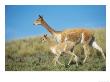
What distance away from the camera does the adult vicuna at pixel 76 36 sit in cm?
323

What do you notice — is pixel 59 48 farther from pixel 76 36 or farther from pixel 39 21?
pixel 39 21

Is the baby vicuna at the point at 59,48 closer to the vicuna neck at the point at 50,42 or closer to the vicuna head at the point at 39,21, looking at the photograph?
the vicuna neck at the point at 50,42

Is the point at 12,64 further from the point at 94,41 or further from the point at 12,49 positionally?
the point at 94,41

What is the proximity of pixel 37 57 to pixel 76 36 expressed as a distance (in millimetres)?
466

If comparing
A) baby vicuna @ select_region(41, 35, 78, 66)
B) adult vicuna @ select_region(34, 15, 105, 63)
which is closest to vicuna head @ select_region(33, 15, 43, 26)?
adult vicuna @ select_region(34, 15, 105, 63)

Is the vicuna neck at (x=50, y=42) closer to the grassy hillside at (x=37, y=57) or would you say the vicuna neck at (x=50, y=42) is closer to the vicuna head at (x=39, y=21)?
the grassy hillside at (x=37, y=57)

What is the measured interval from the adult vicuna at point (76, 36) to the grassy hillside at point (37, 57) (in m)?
0.04

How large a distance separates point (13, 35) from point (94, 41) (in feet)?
2.77

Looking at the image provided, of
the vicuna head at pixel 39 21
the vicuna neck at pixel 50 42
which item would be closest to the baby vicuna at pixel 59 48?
the vicuna neck at pixel 50 42

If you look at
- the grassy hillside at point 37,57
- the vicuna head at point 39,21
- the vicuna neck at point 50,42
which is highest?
the vicuna head at point 39,21

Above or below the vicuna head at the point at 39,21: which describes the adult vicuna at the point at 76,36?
below

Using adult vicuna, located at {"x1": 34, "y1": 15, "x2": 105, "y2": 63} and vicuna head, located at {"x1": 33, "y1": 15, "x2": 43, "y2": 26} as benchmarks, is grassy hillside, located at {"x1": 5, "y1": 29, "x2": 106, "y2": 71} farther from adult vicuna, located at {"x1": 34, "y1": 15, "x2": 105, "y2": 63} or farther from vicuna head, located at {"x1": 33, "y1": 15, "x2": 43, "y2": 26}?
vicuna head, located at {"x1": 33, "y1": 15, "x2": 43, "y2": 26}

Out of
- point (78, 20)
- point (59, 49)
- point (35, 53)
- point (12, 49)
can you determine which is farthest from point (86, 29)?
point (12, 49)
